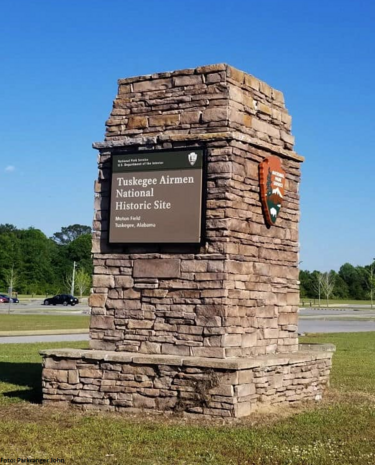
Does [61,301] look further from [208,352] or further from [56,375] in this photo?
[208,352]

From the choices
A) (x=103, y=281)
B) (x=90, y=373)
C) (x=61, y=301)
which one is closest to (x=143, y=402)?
(x=90, y=373)

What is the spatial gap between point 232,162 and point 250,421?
12.0 feet

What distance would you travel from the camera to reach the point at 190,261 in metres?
10.4

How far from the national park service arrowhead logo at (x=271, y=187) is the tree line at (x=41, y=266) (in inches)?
2740

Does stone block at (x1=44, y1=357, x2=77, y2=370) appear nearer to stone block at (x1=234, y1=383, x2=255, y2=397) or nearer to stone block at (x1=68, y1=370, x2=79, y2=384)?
stone block at (x1=68, y1=370, x2=79, y2=384)

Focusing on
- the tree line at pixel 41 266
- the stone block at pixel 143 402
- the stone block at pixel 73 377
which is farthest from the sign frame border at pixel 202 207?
the tree line at pixel 41 266

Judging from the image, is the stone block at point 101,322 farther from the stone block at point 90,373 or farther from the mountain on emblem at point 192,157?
the mountain on emblem at point 192,157

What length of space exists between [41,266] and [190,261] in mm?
82871

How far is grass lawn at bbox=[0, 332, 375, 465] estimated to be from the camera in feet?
24.6

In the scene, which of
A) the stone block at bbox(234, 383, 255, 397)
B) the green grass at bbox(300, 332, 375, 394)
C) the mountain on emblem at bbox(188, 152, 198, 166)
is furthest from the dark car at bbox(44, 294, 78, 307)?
the stone block at bbox(234, 383, 255, 397)

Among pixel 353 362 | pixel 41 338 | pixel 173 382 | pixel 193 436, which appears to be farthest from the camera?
pixel 41 338

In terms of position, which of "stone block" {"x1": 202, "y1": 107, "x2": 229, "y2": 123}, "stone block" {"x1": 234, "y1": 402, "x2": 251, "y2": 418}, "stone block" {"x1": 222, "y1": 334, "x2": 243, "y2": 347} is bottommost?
"stone block" {"x1": 234, "y1": 402, "x2": 251, "y2": 418}

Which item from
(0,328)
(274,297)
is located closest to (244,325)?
(274,297)

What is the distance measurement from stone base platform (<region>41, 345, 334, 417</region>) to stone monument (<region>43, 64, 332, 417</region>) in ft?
0.05
